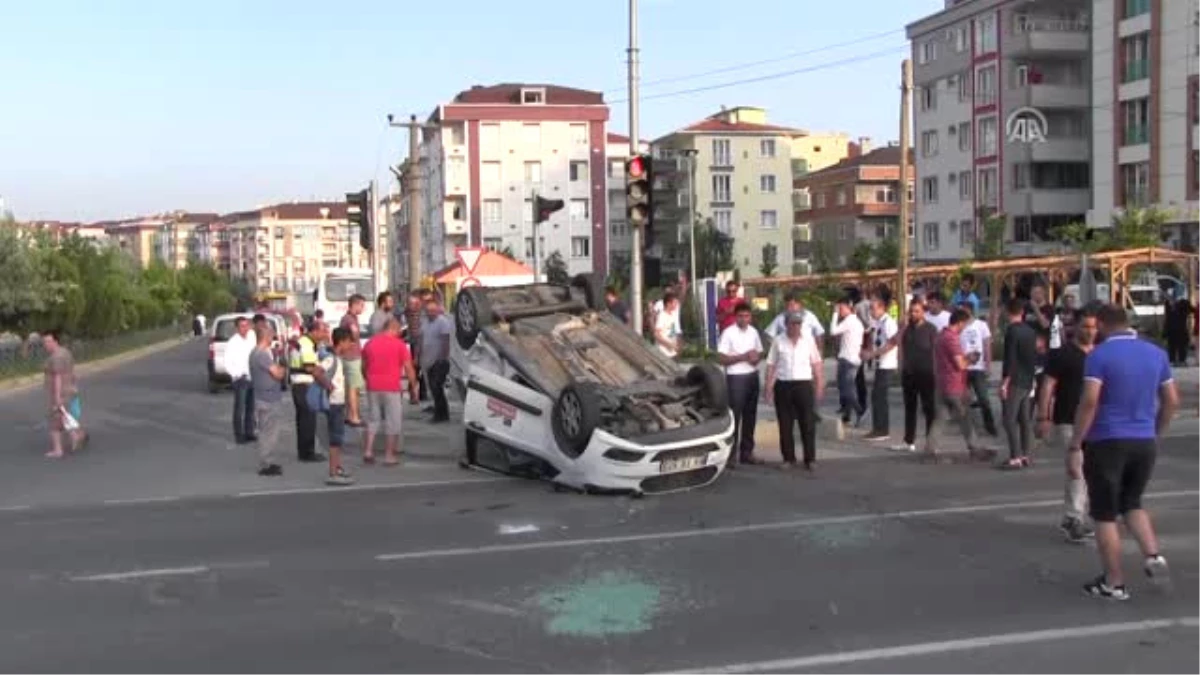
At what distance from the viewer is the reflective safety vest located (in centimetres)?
1409

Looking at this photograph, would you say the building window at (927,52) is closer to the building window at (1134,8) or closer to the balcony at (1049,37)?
the balcony at (1049,37)

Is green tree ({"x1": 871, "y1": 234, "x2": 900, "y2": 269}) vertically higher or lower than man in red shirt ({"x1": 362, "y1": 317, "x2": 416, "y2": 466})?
higher

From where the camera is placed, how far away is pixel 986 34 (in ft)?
229

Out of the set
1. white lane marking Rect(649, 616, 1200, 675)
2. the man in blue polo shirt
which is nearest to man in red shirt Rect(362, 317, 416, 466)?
the man in blue polo shirt

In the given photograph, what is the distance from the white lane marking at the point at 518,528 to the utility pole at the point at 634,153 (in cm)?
854

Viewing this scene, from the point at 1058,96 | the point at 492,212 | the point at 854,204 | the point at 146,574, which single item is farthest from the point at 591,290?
the point at 854,204

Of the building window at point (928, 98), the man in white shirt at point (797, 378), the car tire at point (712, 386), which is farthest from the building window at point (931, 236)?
the car tire at point (712, 386)

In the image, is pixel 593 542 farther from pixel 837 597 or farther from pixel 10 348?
pixel 10 348

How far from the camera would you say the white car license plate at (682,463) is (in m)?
11.7

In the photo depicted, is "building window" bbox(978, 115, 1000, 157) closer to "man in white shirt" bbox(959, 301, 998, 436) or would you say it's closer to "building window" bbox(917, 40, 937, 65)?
"building window" bbox(917, 40, 937, 65)

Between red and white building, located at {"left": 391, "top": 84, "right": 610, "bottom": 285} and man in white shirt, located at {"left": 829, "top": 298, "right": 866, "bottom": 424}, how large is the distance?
78.1 meters

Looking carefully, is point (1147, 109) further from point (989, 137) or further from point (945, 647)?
point (945, 647)

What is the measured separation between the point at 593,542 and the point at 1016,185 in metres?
64.1

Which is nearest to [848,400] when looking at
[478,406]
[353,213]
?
[478,406]
